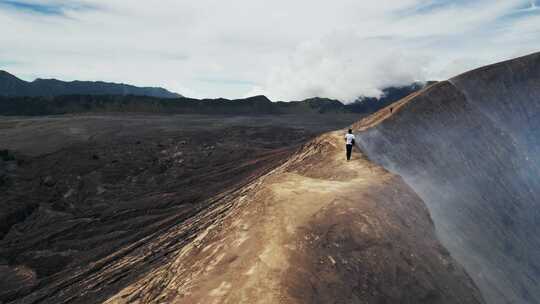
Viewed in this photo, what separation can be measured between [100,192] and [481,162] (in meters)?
35.0

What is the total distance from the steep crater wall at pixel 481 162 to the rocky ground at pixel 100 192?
35.5 ft

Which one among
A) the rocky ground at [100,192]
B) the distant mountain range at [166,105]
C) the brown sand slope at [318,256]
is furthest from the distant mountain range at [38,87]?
the brown sand slope at [318,256]

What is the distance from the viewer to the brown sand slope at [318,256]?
8562mm

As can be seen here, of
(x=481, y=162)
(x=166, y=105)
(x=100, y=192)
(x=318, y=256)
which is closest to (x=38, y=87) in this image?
(x=166, y=105)

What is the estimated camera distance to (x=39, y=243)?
29500mm

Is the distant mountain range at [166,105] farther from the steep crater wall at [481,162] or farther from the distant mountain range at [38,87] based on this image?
the steep crater wall at [481,162]

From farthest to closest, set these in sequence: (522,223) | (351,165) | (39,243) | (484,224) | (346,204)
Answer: (39,243)
(522,223)
(484,224)
(351,165)
(346,204)

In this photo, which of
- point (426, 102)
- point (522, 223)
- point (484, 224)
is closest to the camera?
point (484, 224)

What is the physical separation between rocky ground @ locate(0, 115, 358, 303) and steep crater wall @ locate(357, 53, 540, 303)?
10.8 meters

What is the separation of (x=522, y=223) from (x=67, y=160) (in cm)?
4732

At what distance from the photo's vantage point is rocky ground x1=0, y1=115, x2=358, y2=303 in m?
22.6

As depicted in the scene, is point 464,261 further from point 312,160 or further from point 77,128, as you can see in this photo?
point 77,128

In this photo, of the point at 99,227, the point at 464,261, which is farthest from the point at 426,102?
the point at 99,227

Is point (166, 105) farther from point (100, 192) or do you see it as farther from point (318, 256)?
point (318, 256)
